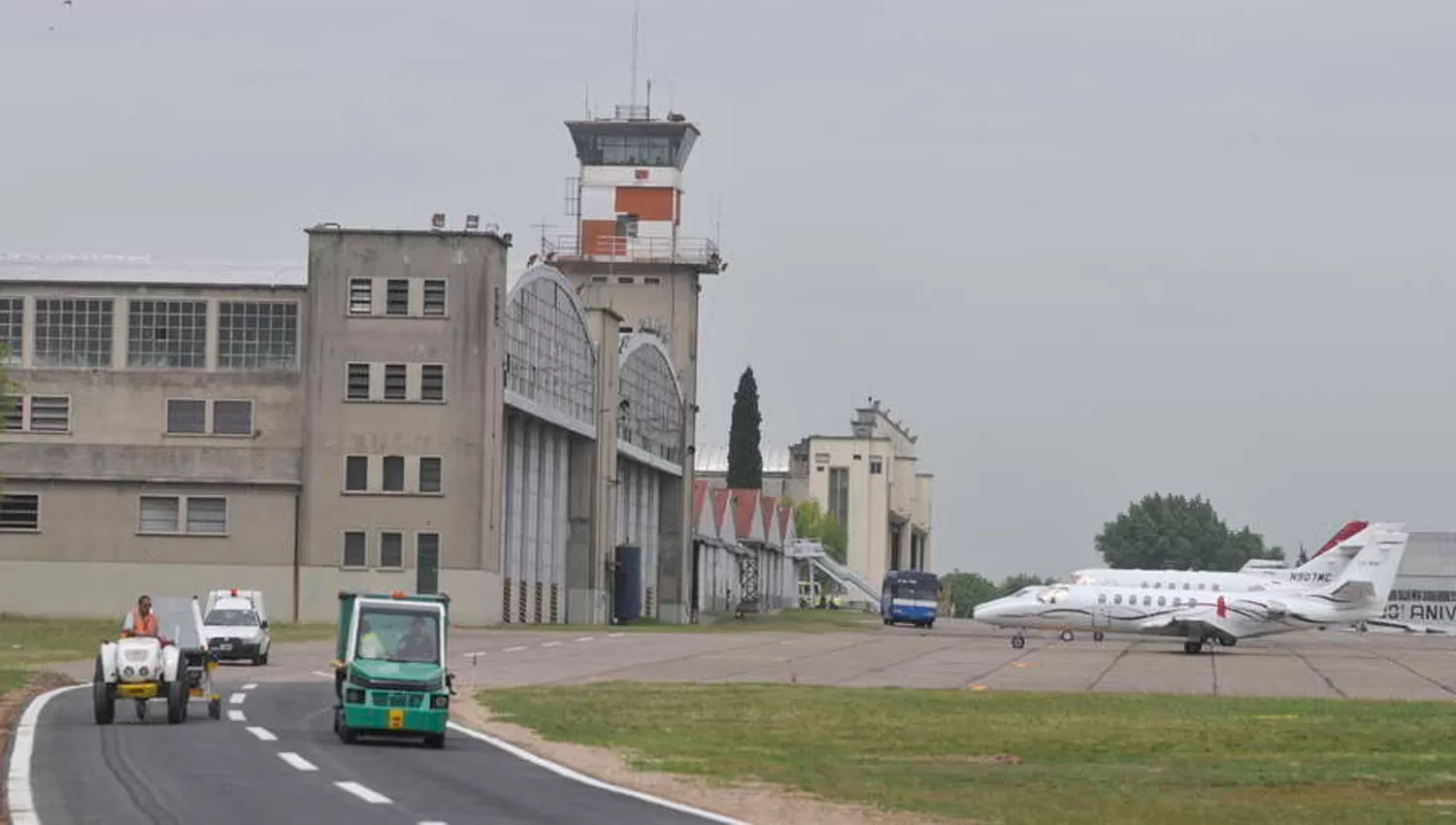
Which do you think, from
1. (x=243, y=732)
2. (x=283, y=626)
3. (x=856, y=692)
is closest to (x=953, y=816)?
(x=243, y=732)

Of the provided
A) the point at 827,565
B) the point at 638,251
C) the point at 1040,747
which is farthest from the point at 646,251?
the point at 1040,747

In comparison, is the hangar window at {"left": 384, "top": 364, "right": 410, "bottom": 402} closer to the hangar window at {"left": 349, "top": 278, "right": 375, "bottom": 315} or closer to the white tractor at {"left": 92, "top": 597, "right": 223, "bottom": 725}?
the hangar window at {"left": 349, "top": 278, "right": 375, "bottom": 315}

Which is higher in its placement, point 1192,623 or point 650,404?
point 650,404

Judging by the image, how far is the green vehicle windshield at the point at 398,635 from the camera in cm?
3241

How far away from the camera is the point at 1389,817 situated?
2544cm

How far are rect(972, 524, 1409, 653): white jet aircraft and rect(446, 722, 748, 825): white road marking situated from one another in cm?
5210

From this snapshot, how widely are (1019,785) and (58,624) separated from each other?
6061cm

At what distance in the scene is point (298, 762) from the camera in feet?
93.7

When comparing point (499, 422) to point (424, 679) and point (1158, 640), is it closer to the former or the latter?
point (1158, 640)

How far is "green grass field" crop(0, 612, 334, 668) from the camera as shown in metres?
62.2

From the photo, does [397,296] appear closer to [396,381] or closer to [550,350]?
[396,381]

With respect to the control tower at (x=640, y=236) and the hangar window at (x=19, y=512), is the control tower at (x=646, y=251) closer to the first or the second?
the control tower at (x=640, y=236)

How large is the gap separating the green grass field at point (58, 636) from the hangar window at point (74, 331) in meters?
9.94

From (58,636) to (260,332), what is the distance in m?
18.9
